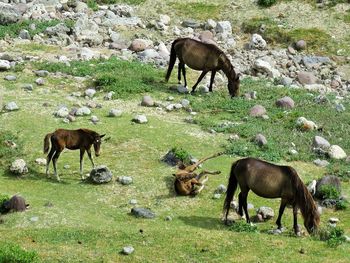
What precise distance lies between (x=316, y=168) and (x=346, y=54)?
1526 centimetres

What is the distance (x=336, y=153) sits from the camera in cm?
2278

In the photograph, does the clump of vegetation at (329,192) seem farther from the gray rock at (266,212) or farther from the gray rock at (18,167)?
the gray rock at (18,167)

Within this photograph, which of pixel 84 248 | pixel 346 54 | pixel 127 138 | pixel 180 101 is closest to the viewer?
pixel 84 248

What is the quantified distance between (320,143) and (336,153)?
682 mm

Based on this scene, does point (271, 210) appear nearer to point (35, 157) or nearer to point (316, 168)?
point (316, 168)

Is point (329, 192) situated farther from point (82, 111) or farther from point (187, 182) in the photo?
point (82, 111)

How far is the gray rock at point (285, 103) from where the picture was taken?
2712 cm

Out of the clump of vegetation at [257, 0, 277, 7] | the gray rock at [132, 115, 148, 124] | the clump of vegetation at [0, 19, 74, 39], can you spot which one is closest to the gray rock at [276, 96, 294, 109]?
the gray rock at [132, 115, 148, 124]

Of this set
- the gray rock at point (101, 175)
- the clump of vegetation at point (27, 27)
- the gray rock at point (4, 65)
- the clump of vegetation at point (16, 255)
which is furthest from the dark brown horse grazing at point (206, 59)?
the clump of vegetation at point (16, 255)

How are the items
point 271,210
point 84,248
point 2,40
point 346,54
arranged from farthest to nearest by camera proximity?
1. point 346,54
2. point 2,40
3. point 271,210
4. point 84,248

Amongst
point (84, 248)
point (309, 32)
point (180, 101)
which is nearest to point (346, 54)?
point (309, 32)

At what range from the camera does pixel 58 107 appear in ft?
82.1

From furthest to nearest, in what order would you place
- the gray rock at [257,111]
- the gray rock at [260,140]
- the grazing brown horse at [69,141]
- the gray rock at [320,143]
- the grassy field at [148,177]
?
the gray rock at [257,111]
the gray rock at [320,143]
the gray rock at [260,140]
the grazing brown horse at [69,141]
the grassy field at [148,177]

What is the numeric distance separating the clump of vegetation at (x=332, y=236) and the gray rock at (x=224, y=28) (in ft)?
71.1
